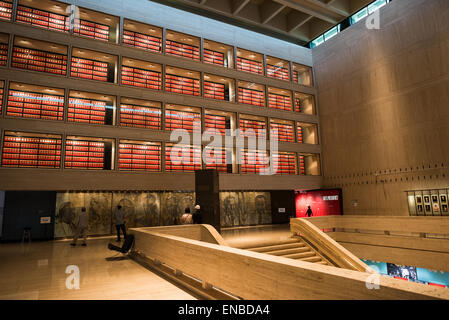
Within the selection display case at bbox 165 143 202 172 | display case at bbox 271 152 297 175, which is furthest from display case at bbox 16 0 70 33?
display case at bbox 271 152 297 175

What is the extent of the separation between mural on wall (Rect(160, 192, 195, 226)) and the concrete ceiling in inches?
502

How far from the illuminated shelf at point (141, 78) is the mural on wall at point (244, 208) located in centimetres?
878

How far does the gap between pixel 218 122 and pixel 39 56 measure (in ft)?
36.0

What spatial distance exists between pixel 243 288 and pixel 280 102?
2059cm

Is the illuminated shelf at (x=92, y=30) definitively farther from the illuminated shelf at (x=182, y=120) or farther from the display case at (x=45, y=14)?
the illuminated shelf at (x=182, y=120)

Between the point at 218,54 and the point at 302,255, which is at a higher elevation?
the point at 218,54

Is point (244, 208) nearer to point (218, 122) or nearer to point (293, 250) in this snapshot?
point (218, 122)

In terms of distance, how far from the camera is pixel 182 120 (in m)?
18.6

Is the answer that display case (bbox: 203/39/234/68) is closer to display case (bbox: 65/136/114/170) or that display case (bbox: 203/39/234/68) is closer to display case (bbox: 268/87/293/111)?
display case (bbox: 268/87/293/111)

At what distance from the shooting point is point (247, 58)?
2228cm

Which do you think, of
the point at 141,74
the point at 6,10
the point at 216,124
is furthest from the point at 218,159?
the point at 6,10

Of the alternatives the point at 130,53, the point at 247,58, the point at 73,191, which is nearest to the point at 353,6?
the point at 247,58

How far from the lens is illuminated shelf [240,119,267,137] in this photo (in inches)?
820
